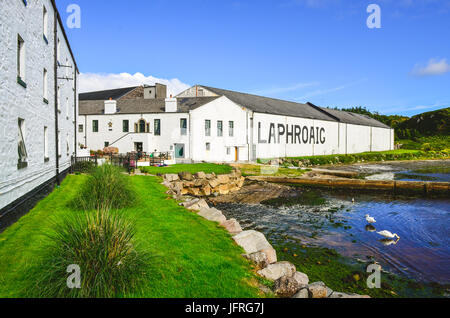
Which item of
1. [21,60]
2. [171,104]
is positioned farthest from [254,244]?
[171,104]

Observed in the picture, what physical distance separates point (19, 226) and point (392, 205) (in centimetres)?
1848

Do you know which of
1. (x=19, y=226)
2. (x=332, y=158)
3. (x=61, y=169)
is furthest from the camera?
(x=332, y=158)

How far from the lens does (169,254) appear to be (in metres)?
6.48

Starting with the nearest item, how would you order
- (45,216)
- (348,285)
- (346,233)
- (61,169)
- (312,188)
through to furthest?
1. (348,285)
2. (45,216)
3. (346,233)
4. (61,169)
5. (312,188)

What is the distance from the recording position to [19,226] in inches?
323

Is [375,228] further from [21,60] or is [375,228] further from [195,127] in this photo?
[195,127]

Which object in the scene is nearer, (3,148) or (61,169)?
(3,148)

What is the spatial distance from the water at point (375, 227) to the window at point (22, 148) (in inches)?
330

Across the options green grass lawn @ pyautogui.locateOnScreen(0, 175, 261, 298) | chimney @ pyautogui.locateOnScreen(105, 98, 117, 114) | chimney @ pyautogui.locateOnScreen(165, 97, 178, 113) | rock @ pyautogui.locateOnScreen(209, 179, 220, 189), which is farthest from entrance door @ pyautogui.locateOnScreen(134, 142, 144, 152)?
green grass lawn @ pyautogui.locateOnScreen(0, 175, 261, 298)

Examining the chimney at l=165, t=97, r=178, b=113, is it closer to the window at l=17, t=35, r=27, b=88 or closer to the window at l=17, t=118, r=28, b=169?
the window at l=17, t=35, r=27, b=88

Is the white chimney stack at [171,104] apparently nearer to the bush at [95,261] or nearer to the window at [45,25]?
the window at [45,25]

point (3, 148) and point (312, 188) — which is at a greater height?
point (3, 148)
